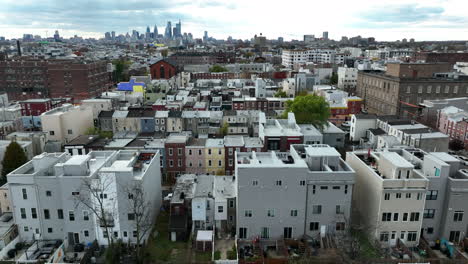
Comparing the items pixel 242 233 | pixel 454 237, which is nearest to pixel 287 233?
pixel 242 233

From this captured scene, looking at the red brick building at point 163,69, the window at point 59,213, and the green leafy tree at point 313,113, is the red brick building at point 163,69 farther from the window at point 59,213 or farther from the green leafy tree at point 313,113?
the window at point 59,213

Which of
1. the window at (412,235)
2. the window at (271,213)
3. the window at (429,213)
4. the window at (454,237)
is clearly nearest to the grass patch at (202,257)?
the window at (271,213)

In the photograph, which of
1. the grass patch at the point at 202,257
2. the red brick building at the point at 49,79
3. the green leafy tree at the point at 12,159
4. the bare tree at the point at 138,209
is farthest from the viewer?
the red brick building at the point at 49,79

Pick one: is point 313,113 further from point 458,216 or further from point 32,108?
point 32,108

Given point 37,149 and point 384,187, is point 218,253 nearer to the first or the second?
point 384,187

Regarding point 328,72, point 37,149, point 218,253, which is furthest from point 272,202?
point 328,72
